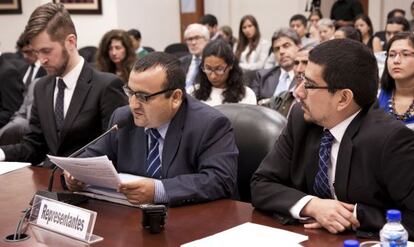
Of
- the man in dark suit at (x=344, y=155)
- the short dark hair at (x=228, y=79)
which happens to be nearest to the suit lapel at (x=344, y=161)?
the man in dark suit at (x=344, y=155)

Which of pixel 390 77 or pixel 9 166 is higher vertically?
pixel 390 77

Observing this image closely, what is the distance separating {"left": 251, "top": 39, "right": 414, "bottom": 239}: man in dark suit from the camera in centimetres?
178

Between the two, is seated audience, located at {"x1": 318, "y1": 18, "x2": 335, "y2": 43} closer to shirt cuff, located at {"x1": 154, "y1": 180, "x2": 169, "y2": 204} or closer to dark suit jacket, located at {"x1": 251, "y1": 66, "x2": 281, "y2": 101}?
dark suit jacket, located at {"x1": 251, "y1": 66, "x2": 281, "y2": 101}

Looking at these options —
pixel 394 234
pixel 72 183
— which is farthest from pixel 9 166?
pixel 394 234

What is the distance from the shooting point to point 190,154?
2254mm

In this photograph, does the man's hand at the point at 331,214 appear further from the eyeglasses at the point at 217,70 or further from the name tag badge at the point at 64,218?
the eyeglasses at the point at 217,70

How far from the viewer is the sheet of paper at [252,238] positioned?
162cm

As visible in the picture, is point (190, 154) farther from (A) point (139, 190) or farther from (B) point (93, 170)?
(B) point (93, 170)

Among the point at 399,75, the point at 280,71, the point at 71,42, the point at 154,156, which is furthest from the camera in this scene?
the point at 280,71

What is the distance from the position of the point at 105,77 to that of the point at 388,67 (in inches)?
78.1

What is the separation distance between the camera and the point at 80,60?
116 inches

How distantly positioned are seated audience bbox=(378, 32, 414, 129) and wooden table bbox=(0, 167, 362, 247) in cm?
214

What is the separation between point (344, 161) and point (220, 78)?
2644 millimetres

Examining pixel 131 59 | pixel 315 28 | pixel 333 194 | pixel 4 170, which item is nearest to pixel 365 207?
pixel 333 194
